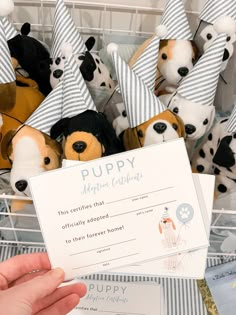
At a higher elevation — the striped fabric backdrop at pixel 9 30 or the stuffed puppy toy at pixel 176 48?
the striped fabric backdrop at pixel 9 30

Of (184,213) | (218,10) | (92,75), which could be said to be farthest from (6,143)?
(218,10)

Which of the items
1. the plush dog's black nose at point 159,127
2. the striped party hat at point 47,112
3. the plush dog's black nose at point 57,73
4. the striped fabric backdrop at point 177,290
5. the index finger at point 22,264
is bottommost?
the striped fabric backdrop at point 177,290

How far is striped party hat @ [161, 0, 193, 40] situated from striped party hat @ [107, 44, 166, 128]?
145mm

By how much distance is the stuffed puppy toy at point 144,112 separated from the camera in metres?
0.64

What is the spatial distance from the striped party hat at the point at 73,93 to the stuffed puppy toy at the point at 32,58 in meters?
0.13

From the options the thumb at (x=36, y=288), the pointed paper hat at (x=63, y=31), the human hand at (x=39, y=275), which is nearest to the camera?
the thumb at (x=36, y=288)

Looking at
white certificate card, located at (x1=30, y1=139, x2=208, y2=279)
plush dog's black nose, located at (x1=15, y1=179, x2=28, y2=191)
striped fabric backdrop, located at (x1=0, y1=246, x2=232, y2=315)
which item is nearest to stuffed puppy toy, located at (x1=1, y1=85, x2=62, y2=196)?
plush dog's black nose, located at (x1=15, y1=179, x2=28, y2=191)

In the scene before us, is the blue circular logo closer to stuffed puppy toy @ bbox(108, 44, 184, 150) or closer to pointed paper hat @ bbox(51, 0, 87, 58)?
stuffed puppy toy @ bbox(108, 44, 184, 150)

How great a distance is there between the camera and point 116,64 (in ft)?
2.11

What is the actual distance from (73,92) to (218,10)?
282 millimetres

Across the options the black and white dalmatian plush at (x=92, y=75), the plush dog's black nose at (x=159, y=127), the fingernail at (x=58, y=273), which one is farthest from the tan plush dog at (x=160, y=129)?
the fingernail at (x=58, y=273)

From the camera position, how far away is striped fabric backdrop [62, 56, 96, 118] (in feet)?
2.11

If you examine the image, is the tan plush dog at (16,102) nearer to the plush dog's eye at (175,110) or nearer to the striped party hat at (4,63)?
the striped party hat at (4,63)

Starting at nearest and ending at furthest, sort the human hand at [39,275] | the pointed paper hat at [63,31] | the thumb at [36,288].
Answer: the thumb at [36,288]
the human hand at [39,275]
the pointed paper hat at [63,31]
